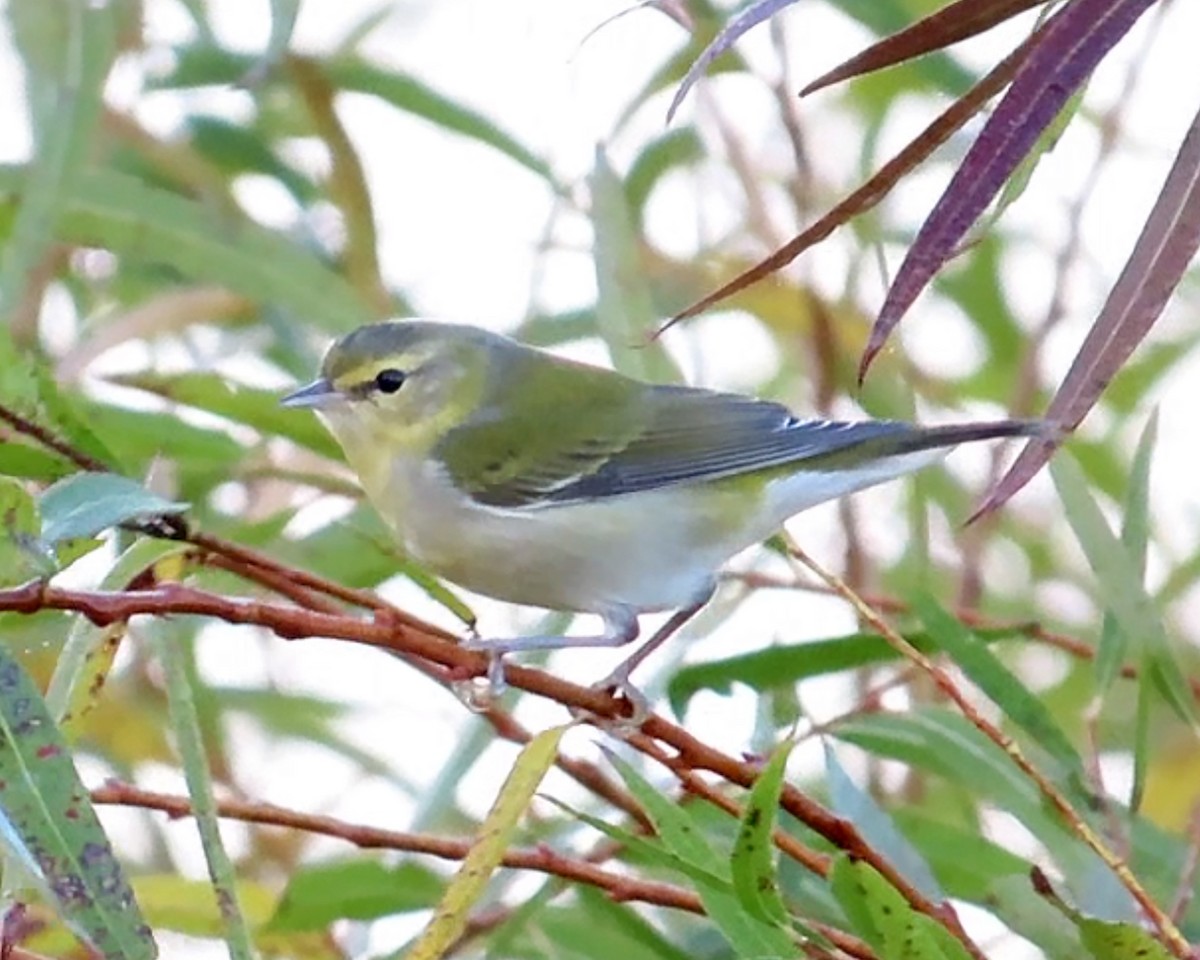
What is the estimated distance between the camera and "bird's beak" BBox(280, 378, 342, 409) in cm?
182

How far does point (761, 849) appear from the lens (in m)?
0.98

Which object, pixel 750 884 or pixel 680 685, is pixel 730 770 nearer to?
pixel 750 884

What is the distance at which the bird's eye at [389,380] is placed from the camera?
199 cm

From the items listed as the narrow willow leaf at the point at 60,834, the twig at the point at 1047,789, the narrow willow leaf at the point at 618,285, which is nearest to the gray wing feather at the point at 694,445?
the narrow willow leaf at the point at 618,285

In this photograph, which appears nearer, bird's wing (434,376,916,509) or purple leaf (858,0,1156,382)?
purple leaf (858,0,1156,382)

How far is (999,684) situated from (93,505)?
566mm

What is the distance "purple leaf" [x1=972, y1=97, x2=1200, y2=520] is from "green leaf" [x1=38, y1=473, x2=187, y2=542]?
357mm

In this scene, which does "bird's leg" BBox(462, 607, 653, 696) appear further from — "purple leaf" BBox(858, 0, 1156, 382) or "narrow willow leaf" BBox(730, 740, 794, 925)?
"purple leaf" BBox(858, 0, 1156, 382)

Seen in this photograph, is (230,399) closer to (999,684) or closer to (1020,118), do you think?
(999,684)

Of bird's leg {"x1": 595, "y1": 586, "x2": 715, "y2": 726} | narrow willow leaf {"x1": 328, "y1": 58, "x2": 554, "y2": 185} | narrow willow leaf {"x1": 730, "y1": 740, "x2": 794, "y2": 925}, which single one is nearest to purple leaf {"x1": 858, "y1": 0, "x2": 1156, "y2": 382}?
narrow willow leaf {"x1": 730, "y1": 740, "x2": 794, "y2": 925}

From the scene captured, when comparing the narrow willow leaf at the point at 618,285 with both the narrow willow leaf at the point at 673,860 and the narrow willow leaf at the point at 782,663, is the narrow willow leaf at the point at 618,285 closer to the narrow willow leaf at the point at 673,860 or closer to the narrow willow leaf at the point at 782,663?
the narrow willow leaf at the point at 782,663

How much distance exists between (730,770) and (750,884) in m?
0.08

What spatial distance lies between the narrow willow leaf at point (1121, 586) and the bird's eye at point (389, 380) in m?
0.75

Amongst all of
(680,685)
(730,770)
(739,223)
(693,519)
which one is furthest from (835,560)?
(730,770)
